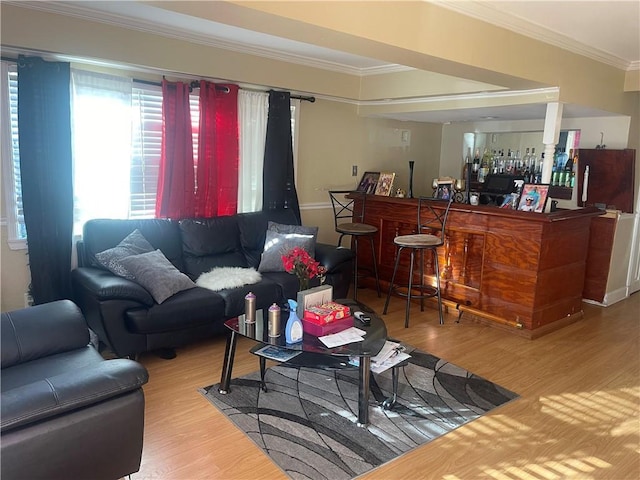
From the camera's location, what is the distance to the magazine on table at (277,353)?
2.73 m

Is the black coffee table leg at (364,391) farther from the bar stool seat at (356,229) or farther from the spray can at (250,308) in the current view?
the bar stool seat at (356,229)

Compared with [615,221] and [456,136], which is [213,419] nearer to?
[615,221]

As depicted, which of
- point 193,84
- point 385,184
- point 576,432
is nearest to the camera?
point 576,432

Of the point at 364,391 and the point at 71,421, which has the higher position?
the point at 71,421

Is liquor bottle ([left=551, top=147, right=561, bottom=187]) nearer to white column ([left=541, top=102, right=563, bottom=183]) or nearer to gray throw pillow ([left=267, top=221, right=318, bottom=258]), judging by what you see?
white column ([left=541, top=102, right=563, bottom=183])

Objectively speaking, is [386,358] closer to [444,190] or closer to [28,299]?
[444,190]

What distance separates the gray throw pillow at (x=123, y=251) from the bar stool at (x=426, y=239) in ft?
6.84

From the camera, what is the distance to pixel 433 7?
112 inches

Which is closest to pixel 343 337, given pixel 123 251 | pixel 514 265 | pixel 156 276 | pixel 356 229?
pixel 156 276

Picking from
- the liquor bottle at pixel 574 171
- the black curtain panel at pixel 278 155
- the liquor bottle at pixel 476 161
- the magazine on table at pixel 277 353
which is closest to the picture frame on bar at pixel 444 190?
the black curtain panel at pixel 278 155

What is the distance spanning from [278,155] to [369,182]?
128 cm

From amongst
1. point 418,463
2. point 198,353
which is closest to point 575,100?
point 418,463

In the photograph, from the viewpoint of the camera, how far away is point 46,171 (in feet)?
11.3

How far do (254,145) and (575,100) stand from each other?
112 inches
